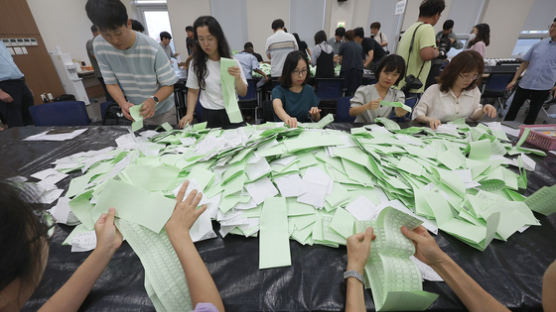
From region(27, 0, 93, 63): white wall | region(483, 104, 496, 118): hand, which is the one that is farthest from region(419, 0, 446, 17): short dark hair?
region(27, 0, 93, 63): white wall

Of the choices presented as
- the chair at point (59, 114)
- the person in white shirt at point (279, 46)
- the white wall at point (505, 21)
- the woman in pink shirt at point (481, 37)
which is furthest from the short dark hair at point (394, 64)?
Result: the white wall at point (505, 21)

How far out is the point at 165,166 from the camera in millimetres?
947

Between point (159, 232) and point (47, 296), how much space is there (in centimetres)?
30

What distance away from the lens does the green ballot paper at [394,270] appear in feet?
1.72

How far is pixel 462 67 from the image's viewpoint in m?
1.68

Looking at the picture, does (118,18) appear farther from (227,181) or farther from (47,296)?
(47,296)

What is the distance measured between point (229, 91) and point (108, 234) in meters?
1.29

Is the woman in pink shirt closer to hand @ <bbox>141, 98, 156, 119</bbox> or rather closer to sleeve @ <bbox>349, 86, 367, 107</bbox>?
sleeve @ <bbox>349, 86, 367, 107</bbox>

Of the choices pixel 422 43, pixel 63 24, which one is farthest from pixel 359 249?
pixel 63 24

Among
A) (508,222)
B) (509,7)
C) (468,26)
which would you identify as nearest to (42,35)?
(508,222)

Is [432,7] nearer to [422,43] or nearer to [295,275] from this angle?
[422,43]

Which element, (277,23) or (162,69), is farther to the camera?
(277,23)

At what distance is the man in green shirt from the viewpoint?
2326 millimetres

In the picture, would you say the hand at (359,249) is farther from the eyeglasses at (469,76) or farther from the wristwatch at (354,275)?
the eyeglasses at (469,76)
